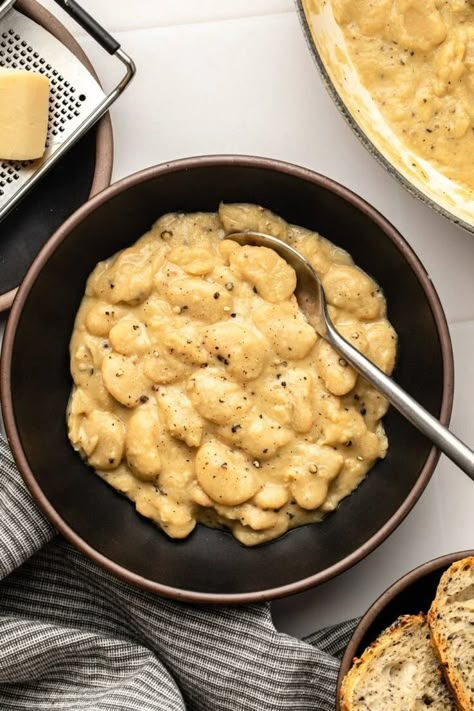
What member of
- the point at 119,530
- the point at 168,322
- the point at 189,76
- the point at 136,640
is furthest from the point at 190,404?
the point at 189,76

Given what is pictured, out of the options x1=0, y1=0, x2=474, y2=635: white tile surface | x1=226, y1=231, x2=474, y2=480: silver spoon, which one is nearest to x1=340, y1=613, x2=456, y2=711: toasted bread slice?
x1=0, y1=0, x2=474, y2=635: white tile surface

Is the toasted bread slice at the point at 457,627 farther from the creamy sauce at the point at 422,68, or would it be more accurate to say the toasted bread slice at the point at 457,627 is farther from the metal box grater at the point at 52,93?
the metal box grater at the point at 52,93

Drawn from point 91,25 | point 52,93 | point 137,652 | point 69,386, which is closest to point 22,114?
point 52,93

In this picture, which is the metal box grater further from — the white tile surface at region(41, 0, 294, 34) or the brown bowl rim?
the white tile surface at region(41, 0, 294, 34)

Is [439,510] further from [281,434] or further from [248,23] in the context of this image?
[248,23]

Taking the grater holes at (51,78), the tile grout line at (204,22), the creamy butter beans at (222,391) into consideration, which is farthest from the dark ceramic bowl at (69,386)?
the tile grout line at (204,22)

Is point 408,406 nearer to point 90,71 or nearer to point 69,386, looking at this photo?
point 69,386

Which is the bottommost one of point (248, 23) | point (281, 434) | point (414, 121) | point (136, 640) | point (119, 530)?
point (136, 640)
